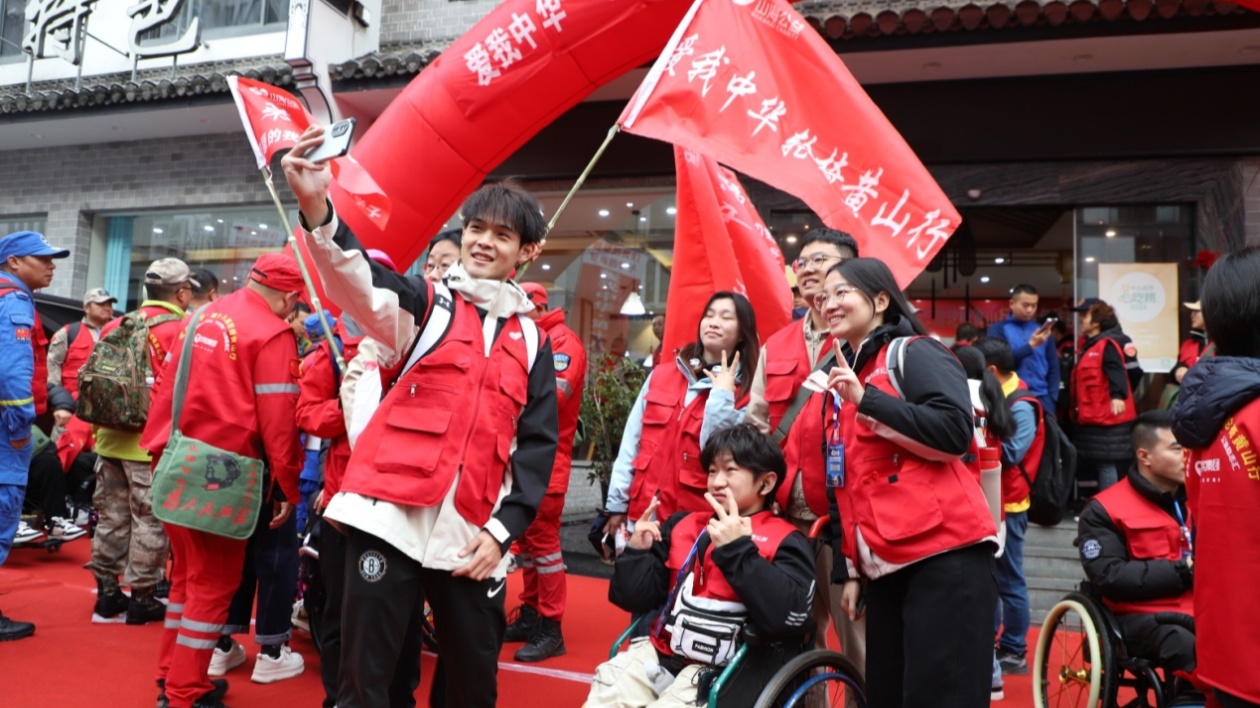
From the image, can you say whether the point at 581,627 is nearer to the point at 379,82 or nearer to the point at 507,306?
the point at 507,306

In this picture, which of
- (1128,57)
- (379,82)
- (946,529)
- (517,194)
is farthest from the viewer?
(379,82)

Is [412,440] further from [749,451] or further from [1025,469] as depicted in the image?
[1025,469]

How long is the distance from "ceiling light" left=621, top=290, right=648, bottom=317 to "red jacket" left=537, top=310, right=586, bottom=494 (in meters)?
4.94

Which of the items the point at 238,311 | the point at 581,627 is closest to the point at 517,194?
the point at 238,311

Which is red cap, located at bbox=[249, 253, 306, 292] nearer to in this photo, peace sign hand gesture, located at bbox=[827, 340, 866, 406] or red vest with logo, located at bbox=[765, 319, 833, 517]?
red vest with logo, located at bbox=[765, 319, 833, 517]

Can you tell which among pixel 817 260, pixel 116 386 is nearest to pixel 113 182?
pixel 116 386

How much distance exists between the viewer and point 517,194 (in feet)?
9.76

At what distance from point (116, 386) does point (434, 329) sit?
13.0ft

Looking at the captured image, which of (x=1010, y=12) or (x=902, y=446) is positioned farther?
(x=1010, y=12)

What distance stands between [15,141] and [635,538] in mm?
12164

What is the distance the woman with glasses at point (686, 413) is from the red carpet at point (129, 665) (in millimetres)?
896

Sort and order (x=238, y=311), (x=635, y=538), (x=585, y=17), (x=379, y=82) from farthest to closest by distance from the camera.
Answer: (x=379, y=82) → (x=585, y=17) → (x=238, y=311) → (x=635, y=538)

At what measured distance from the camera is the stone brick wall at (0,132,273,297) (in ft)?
37.7

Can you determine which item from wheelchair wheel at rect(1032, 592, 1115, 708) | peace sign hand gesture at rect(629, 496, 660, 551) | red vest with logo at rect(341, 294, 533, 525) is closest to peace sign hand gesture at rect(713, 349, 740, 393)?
peace sign hand gesture at rect(629, 496, 660, 551)
